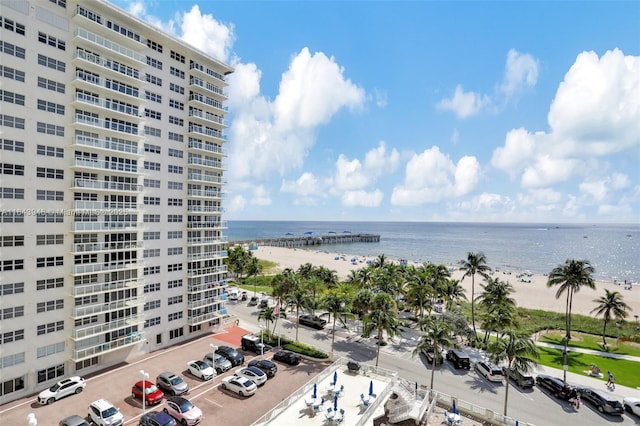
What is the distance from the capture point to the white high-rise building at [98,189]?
106 feet

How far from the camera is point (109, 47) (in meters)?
38.8


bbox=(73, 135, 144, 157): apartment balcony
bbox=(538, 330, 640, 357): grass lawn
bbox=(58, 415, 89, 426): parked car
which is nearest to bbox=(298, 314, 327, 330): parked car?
bbox=(58, 415, 89, 426): parked car

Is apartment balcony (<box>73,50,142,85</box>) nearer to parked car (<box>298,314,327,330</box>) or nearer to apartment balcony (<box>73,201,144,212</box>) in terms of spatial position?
apartment balcony (<box>73,201,144,212</box>)

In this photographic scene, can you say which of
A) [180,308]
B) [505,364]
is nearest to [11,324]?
[180,308]

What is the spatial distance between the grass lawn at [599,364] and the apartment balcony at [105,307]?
53.1 metres

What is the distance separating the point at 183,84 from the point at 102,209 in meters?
21.0

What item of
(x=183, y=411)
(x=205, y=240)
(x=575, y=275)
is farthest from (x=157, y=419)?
(x=575, y=275)

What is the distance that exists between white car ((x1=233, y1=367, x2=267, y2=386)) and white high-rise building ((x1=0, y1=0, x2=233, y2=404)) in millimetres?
15167

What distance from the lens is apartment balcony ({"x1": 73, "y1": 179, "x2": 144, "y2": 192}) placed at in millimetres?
36500

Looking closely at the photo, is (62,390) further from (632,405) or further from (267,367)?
(632,405)

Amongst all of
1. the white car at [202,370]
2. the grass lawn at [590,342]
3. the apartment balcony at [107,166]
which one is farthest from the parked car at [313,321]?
the grass lawn at [590,342]

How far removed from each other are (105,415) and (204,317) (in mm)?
21729

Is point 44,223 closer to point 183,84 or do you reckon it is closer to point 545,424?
point 183,84

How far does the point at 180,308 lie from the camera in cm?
4822
